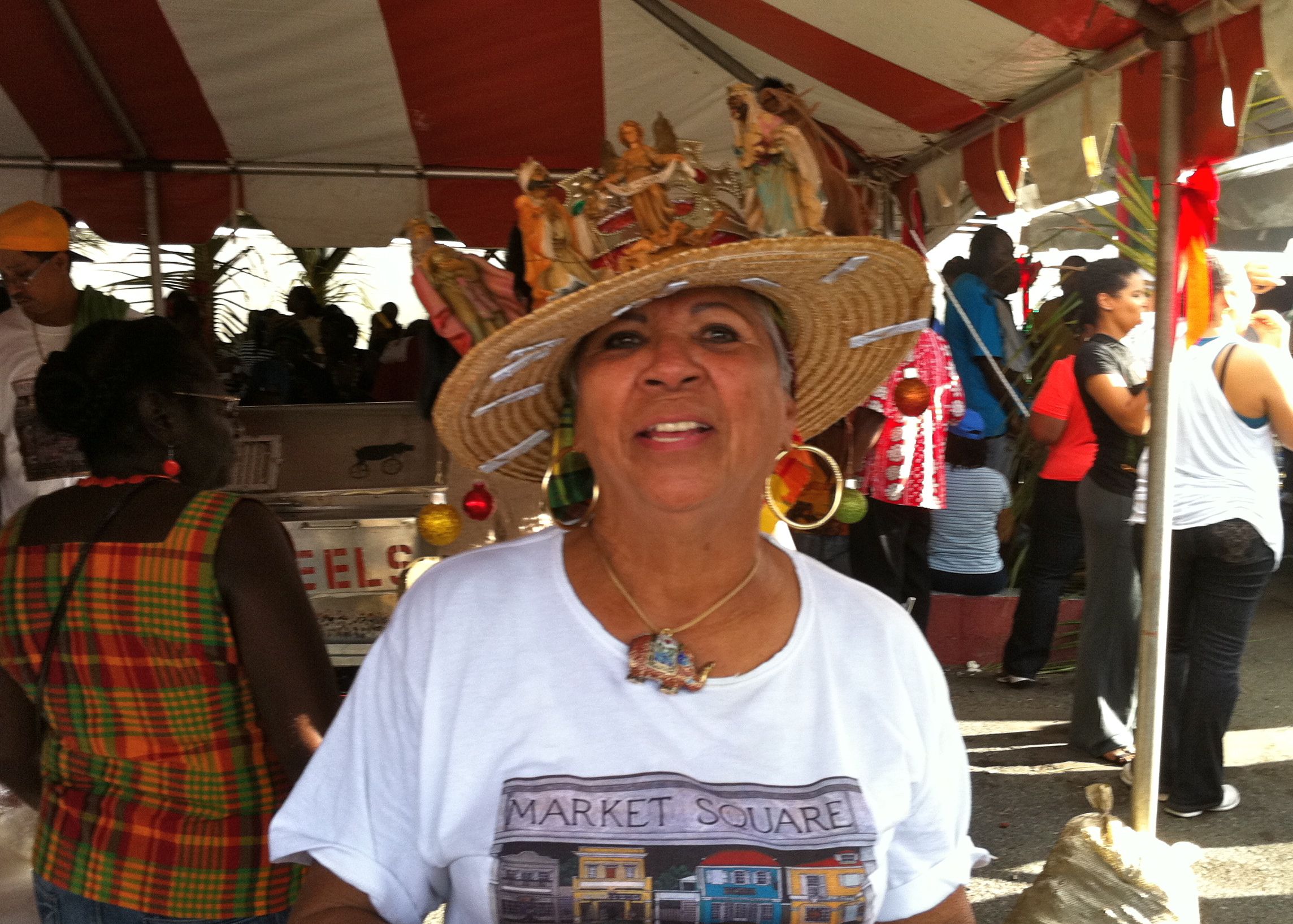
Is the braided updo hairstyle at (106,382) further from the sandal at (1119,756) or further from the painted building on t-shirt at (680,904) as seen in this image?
the sandal at (1119,756)

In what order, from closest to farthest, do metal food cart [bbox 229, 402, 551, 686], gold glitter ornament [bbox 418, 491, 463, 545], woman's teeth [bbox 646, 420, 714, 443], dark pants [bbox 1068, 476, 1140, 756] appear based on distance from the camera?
woman's teeth [bbox 646, 420, 714, 443] → gold glitter ornament [bbox 418, 491, 463, 545] → metal food cart [bbox 229, 402, 551, 686] → dark pants [bbox 1068, 476, 1140, 756]

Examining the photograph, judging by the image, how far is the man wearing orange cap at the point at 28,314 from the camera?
11.5 ft

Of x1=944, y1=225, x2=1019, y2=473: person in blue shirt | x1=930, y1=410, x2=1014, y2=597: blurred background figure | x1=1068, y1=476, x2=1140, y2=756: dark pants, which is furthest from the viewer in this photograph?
x1=930, y1=410, x2=1014, y2=597: blurred background figure

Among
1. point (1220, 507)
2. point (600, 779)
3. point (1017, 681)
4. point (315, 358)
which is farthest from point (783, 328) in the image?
point (315, 358)

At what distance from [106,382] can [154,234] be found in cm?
329

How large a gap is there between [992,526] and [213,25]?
442cm

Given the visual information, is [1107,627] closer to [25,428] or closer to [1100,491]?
[1100,491]

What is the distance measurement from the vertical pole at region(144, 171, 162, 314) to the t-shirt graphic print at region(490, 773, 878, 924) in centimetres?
424

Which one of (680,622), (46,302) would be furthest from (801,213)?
(46,302)

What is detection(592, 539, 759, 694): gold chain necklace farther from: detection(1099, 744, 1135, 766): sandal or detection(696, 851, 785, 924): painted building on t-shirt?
detection(1099, 744, 1135, 766): sandal

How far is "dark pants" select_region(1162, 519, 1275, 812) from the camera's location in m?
3.95

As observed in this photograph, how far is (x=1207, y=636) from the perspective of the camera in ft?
13.2

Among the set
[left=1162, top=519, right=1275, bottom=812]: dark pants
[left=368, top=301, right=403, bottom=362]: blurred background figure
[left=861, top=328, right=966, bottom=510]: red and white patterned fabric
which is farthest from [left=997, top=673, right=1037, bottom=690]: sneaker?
[left=368, top=301, right=403, bottom=362]: blurred background figure

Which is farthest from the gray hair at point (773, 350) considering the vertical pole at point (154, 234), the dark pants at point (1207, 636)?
the vertical pole at point (154, 234)
